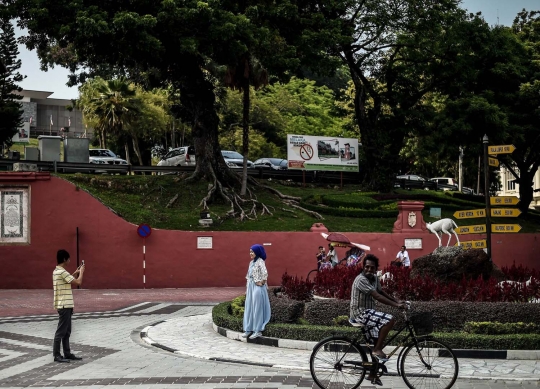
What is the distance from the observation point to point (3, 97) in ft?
155

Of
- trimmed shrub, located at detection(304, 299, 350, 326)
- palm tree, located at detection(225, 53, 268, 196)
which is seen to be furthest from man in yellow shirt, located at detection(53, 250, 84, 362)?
palm tree, located at detection(225, 53, 268, 196)

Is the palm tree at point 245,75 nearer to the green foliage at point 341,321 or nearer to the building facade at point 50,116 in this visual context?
the green foliage at point 341,321

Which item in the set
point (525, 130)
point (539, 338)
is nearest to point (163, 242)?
point (539, 338)

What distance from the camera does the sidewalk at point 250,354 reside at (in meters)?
11.6

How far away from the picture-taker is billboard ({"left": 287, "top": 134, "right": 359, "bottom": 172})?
132 feet

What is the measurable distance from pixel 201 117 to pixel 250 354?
23305 millimetres

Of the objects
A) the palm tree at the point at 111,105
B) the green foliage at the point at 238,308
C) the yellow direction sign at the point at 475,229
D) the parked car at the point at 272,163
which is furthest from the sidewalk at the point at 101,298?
the palm tree at the point at 111,105

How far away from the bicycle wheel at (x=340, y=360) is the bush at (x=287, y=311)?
489cm

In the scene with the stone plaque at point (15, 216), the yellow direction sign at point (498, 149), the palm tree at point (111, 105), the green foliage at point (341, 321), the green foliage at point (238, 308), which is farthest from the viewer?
the palm tree at point (111, 105)

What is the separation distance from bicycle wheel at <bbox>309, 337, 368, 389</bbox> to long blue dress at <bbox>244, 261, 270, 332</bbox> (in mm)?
4543

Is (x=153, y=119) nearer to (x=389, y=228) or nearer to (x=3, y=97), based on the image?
(x=3, y=97)

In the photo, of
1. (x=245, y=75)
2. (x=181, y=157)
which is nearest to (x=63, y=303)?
(x=245, y=75)

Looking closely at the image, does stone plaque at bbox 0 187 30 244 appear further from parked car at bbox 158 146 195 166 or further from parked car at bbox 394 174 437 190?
parked car at bbox 394 174 437 190

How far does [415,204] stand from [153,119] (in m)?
30.4
